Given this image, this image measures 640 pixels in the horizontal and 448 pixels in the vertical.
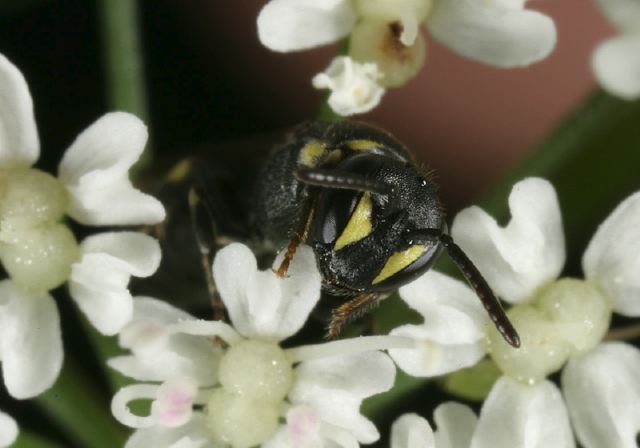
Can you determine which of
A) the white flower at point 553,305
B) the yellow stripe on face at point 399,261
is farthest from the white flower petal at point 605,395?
the yellow stripe on face at point 399,261

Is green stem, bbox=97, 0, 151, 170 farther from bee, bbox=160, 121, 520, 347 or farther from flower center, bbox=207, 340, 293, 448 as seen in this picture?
flower center, bbox=207, 340, 293, 448

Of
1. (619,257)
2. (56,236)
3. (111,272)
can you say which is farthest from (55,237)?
(619,257)

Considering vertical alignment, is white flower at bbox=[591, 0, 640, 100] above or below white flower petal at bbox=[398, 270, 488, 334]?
above

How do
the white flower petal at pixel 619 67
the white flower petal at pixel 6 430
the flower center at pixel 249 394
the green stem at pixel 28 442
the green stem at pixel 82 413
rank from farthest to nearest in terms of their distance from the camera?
the green stem at pixel 82 413 → the green stem at pixel 28 442 → the flower center at pixel 249 394 → the white flower petal at pixel 6 430 → the white flower petal at pixel 619 67

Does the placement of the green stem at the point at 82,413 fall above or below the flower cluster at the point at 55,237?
below

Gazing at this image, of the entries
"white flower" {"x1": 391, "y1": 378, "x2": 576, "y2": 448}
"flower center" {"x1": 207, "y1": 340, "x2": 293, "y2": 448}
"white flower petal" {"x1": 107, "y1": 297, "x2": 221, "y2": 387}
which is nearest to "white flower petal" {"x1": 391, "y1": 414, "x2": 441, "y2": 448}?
"white flower" {"x1": 391, "y1": 378, "x2": 576, "y2": 448}

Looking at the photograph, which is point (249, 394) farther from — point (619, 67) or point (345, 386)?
point (619, 67)

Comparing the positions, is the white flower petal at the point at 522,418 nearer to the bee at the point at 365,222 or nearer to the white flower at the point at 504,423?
the white flower at the point at 504,423

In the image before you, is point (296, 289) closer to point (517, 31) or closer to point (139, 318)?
point (139, 318)
